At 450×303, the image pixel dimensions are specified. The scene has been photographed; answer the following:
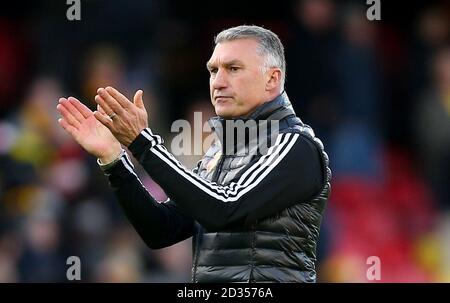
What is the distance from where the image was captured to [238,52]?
4.10 metres

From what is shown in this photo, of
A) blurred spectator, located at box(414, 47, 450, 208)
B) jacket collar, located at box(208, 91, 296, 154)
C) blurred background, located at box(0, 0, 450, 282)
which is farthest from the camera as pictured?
blurred spectator, located at box(414, 47, 450, 208)

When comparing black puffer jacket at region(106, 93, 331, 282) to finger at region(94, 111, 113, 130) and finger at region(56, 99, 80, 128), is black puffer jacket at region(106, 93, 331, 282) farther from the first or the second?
finger at region(56, 99, 80, 128)

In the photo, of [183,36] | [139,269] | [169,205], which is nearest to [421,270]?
[139,269]

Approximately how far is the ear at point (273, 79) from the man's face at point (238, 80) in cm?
2

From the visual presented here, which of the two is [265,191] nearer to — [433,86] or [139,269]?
[139,269]

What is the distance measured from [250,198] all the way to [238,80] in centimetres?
50

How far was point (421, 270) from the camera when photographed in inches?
312

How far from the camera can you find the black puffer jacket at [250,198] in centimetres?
381

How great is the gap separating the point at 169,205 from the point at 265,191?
56cm

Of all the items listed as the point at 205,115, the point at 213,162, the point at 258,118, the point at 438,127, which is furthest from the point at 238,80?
the point at 438,127

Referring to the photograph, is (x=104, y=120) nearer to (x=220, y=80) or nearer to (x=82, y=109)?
(x=82, y=109)

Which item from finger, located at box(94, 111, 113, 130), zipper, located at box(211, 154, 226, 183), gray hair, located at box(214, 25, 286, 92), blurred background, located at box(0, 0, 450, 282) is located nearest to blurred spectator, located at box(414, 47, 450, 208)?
blurred background, located at box(0, 0, 450, 282)

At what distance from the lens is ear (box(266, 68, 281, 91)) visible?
4.14 metres

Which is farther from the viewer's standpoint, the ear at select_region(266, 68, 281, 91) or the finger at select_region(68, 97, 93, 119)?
the ear at select_region(266, 68, 281, 91)
